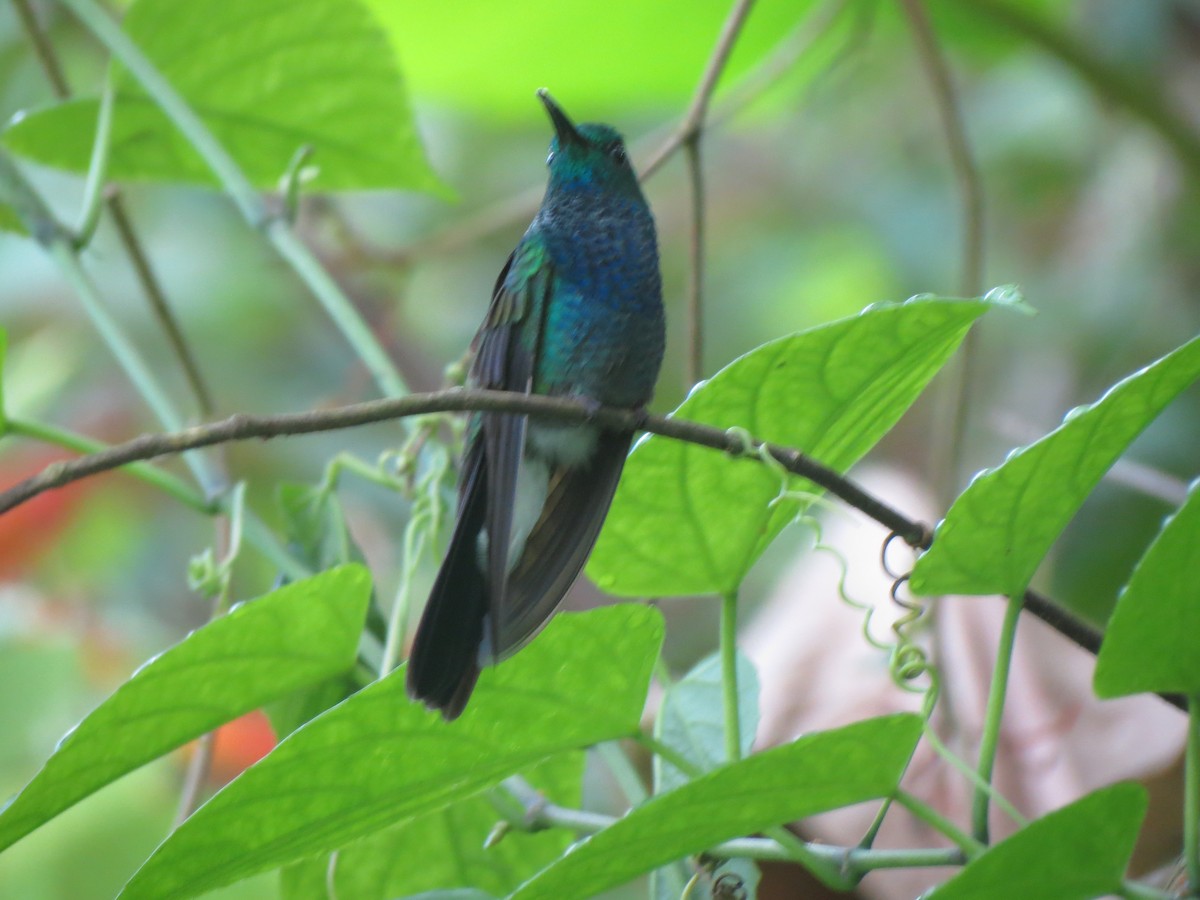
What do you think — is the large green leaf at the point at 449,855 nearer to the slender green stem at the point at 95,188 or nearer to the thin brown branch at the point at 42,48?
the slender green stem at the point at 95,188

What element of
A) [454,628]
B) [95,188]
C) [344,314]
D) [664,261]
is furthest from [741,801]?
[664,261]

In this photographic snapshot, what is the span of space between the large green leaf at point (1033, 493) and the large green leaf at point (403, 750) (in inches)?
8.2

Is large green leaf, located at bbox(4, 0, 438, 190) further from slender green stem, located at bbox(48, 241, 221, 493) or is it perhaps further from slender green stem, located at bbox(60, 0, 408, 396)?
slender green stem, located at bbox(48, 241, 221, 493)

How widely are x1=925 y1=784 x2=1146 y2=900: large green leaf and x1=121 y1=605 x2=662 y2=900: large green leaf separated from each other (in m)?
0.27

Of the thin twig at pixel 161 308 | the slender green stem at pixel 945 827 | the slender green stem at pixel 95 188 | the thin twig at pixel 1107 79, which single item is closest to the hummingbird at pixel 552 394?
the slender green stem at pixel 945 827

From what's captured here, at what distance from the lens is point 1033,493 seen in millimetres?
859

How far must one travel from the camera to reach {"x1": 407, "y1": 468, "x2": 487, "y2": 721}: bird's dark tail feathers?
0.91 metres

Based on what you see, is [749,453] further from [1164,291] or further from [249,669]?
[1164,291]

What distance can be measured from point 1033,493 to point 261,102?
1203mm

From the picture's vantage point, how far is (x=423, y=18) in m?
2.55

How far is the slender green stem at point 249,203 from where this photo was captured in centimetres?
137

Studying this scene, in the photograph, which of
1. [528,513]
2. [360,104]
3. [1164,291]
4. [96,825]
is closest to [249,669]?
[528,513]

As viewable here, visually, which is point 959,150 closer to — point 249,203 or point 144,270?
point 249,203

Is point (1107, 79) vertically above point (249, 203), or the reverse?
point (1107, 79)
